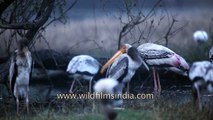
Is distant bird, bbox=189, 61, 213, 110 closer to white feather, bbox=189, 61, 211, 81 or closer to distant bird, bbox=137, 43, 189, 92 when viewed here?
white feather, bbox=189, 61, 211, 81

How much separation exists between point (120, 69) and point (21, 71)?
1.43m

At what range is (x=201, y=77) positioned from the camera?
800 cm

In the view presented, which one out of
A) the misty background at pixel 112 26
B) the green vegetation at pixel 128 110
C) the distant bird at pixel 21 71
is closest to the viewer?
the green vegetation at pixel 128 110

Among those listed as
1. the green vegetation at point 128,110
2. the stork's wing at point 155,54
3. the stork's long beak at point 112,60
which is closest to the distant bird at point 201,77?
the green vegetation at point 128,110

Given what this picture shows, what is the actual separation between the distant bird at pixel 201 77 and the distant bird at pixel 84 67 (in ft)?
5.17

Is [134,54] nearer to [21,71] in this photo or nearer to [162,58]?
[162,58]

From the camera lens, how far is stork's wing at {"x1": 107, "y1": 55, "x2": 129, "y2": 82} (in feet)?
28.8

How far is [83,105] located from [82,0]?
174 cm

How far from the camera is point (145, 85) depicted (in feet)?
31.9

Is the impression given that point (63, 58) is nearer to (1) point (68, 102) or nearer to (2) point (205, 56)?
(1) point (68, 102)

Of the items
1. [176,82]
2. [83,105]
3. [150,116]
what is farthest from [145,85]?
[150,116]

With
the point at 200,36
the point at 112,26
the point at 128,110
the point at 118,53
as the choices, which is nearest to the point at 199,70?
the point at 200,36

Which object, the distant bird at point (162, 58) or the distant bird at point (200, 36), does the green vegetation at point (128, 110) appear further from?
the distant bird at point (200, 36)

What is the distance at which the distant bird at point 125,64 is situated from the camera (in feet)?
28.9
